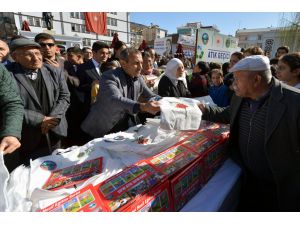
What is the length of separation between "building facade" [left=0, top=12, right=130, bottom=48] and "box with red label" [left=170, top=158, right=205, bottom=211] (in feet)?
65.7

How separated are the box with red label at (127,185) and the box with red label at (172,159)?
6 centimetres

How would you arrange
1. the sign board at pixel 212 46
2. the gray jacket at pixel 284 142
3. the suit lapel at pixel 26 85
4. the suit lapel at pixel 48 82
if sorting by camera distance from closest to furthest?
the gray jacket at pixel 284 142
the suit lapel at pixel 26 85
the suit lapel at pixel 48 82
the sign board at pixel 212 46

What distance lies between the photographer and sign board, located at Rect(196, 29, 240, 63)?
22.6ft

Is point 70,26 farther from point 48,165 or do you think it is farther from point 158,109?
point 48,165

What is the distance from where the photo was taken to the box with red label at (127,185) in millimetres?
1023

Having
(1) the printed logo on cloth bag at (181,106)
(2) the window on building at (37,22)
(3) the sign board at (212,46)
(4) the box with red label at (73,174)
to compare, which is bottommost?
(4) the box with red label at (73,174)

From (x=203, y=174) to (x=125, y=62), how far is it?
145cm

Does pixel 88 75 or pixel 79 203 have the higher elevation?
pixel 88 75

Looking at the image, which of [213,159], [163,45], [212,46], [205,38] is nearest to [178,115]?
[213,159]

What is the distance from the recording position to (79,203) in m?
1.00

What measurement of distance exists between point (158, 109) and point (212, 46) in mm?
6714

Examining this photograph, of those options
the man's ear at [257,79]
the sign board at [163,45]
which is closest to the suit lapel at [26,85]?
the man's ear at [257,79]

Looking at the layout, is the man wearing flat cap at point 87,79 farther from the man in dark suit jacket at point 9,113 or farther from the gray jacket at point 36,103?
the man in dark suit jacket at point 9,113
